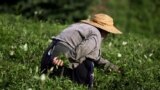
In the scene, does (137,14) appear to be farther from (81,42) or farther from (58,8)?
(81,42)

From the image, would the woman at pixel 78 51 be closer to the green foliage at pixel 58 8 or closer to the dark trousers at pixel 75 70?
the dark trousers at pixel 75 70

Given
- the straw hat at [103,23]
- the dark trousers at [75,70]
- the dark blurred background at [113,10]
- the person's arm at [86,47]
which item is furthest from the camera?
the dark blurred background at [113,10]

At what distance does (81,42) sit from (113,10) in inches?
990

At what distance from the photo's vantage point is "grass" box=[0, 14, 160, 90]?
10500mm

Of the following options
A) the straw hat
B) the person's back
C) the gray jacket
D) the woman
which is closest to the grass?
the woman

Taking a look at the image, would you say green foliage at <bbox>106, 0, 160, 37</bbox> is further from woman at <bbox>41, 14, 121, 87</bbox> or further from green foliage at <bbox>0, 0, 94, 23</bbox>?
woman at <bbox>41, 14, 121, 87</bbox>

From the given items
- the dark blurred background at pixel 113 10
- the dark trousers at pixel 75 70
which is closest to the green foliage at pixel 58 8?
the dark blurred background at pixel 113 10

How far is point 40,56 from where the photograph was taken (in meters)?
12.8

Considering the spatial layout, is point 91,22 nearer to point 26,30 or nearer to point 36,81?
point 36,81

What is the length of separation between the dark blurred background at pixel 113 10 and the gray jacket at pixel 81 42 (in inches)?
772

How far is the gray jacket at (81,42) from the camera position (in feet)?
36.1

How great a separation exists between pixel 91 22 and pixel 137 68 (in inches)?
65.7

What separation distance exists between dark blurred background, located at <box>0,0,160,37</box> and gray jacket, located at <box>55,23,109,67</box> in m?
19.6

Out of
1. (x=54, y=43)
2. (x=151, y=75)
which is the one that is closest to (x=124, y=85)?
(x=151, y=75)
